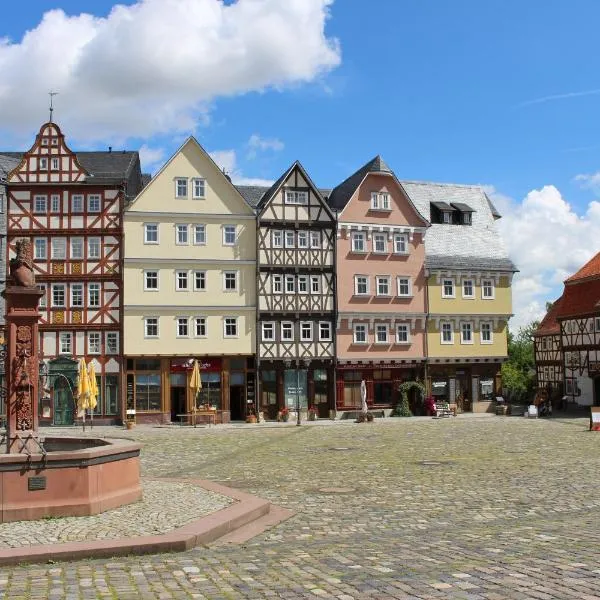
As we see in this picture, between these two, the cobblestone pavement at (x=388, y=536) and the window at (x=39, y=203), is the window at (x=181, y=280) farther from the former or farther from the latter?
the cobblestone pavement at (x=388, y=536)

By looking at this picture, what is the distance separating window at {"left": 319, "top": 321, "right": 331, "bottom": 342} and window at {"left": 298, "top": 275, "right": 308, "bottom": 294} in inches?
84.3

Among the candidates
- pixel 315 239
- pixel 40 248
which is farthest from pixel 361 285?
pixel 40 248

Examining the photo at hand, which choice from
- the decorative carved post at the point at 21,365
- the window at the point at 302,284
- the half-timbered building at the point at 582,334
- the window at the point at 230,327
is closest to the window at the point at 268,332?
the window at the point at 230,327

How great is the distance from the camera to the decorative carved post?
13188 mm

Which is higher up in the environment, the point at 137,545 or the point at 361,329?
the point at 361,329

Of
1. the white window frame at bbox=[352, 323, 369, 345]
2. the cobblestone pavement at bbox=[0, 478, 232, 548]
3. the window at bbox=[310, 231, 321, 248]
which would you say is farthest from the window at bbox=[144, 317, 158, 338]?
the cobblestone pavement at bbox=[0, 478, 232, 548]

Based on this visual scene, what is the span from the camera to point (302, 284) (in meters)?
49.8

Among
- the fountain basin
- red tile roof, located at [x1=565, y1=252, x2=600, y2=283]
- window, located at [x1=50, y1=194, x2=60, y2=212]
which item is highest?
window, located at [x1=50, y1=194, x2=60, y2=212]

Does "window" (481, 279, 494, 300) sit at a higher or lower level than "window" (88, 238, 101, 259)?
lower

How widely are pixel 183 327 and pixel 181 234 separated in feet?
17.2

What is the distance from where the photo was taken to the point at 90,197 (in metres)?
47.1

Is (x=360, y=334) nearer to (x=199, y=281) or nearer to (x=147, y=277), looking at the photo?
(x=199, y=281)

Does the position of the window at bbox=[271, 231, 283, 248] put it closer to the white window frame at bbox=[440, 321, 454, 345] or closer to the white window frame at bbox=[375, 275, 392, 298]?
the white window frame at bbox=[375, 275, 392, 298]

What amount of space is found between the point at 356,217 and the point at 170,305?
12.5 meters
